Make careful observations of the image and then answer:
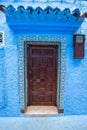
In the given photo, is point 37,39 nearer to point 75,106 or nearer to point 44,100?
point 44,100

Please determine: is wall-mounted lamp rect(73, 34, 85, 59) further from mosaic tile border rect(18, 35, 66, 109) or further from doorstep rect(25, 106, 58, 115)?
doorstep rect(25, 106, 58, 115)

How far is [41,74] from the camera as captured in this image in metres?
5.50

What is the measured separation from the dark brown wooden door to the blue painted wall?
16.6 inches

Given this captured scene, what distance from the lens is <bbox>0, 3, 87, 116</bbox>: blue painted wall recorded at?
5.14 m

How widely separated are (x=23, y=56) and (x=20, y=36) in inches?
22.8

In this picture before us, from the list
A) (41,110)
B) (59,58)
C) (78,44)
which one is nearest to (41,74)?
(59,58)

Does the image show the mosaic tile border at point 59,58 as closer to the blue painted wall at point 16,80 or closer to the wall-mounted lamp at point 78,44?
the blue painted wall at point 16,80

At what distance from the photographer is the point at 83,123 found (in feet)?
16.6

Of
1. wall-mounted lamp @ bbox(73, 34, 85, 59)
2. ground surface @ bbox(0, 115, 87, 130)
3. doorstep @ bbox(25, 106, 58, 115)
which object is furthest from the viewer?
doorstep @ bbox(25, 106, 58, 115)

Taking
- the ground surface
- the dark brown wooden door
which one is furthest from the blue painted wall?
the dark brown wooden door

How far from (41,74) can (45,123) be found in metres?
1.44

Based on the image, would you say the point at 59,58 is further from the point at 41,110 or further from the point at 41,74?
the point at 41,110

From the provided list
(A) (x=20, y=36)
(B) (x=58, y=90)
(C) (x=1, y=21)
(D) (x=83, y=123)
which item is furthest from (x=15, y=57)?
(D) (x=83, y=123)

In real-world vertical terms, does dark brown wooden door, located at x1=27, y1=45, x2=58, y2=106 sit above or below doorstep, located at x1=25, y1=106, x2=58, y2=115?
above
